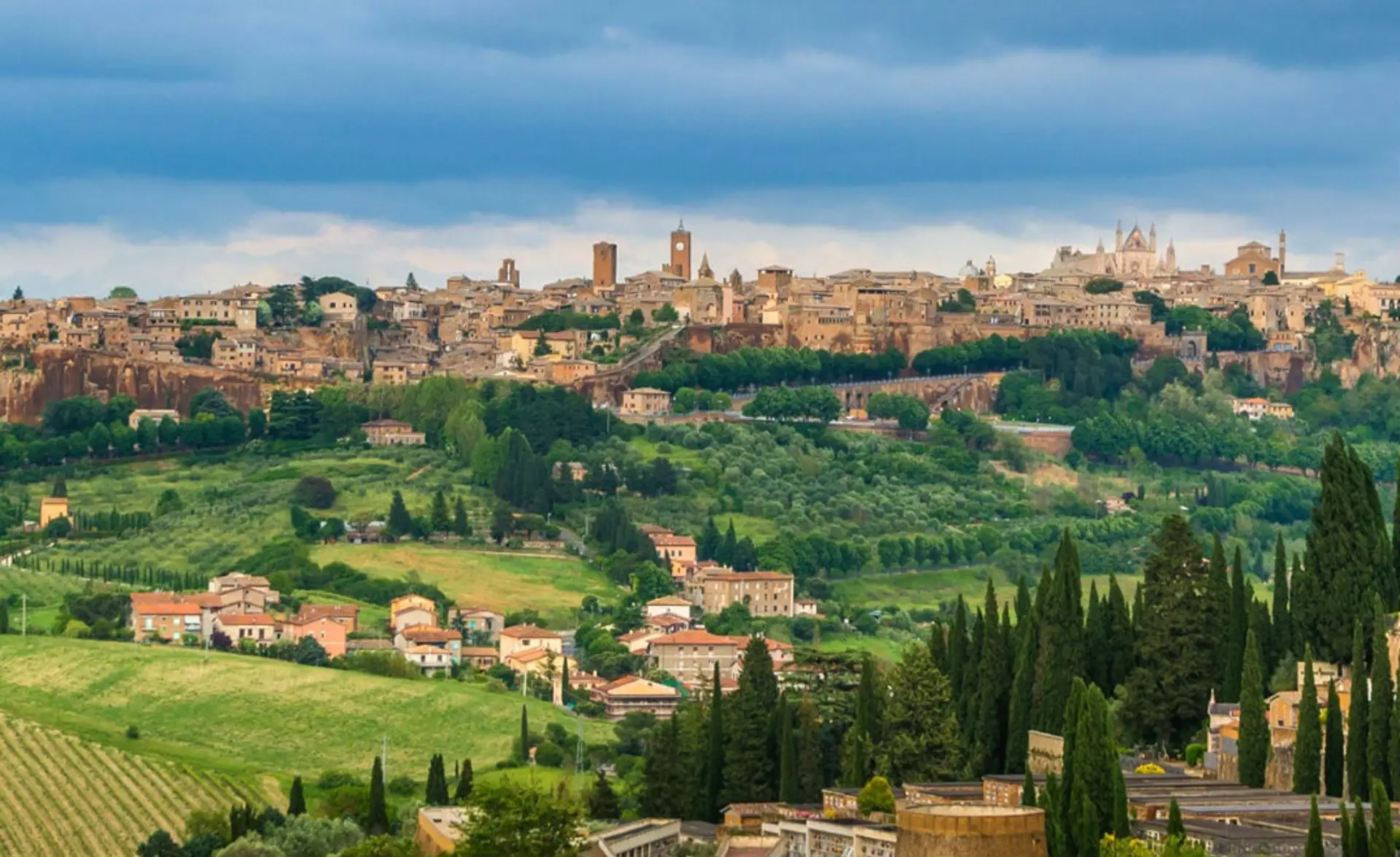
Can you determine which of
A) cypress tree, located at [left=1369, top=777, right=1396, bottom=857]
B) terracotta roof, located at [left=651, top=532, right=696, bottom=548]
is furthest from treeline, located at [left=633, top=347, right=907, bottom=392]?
cypress tree, located at [left=1369, top=777, right=1396, bottom=857]

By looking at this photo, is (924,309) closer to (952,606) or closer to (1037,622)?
(952,606)

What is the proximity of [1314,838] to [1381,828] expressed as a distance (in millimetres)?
888

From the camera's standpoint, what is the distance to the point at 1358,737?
4716cm

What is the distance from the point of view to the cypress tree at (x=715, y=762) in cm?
5622

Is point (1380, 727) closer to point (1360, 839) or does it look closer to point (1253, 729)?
point (1253, 729)

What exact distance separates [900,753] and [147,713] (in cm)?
2991

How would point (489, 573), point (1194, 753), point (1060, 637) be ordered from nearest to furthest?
point (1194, 753) < point (1060, 637) < point (489, 573)

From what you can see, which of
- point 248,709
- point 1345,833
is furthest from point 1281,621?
point 248,709

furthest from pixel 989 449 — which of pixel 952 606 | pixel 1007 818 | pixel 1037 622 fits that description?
pixel 1007 818

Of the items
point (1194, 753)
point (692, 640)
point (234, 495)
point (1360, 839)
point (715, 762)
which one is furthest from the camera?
point (234, 495)

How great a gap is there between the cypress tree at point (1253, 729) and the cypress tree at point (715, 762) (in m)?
9.86

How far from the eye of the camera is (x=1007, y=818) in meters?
40.4

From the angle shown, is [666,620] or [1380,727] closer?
[1380,727]

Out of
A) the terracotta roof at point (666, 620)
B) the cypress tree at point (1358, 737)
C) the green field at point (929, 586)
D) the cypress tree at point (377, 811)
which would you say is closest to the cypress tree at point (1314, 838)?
the cypress tree at point (1358, 737)
